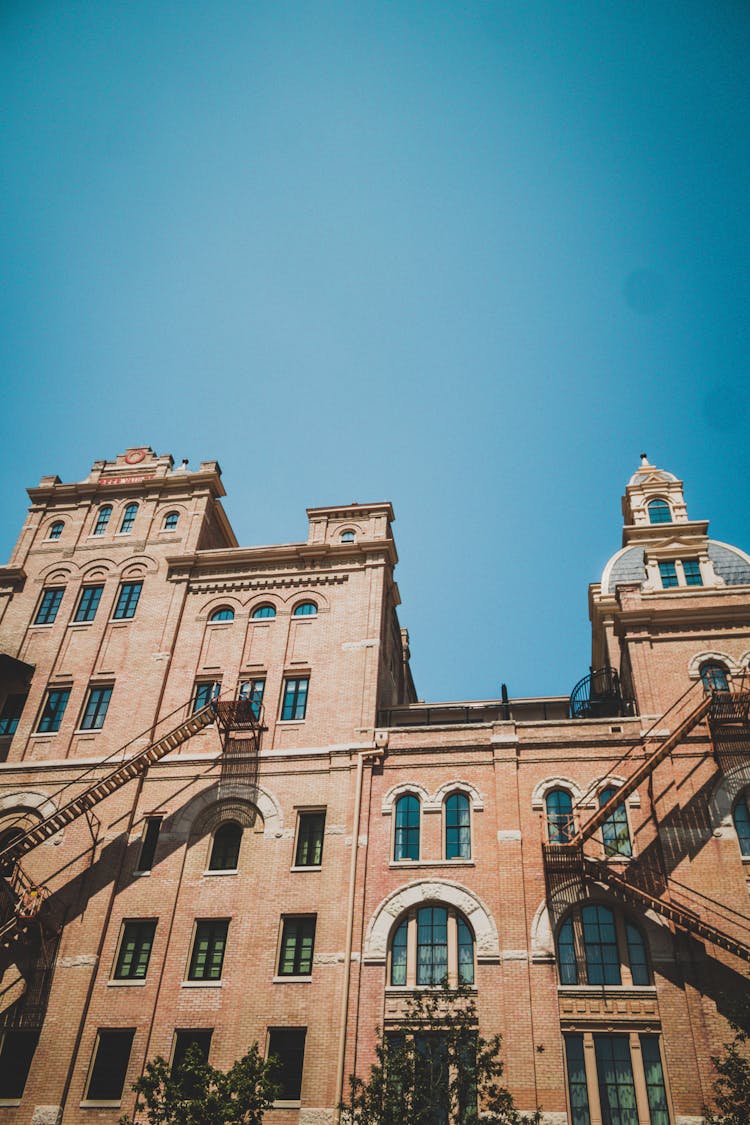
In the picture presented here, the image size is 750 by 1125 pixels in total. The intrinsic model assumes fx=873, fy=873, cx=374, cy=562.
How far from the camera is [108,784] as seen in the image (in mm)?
29156

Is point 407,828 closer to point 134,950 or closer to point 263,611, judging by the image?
point 134,950

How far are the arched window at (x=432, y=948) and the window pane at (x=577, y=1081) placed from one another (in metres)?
3.05

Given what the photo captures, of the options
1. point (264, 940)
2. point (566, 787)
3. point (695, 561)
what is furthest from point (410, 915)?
point (695, 561)

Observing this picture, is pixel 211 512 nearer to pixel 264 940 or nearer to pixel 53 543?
pixel 53 543

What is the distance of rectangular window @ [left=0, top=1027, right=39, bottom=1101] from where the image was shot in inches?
991

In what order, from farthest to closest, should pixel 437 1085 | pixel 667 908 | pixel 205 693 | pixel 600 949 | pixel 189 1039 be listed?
pixel 205 693
pixel 189 1039
pixel 600 949
pixel 667 908
pixel 437 1085

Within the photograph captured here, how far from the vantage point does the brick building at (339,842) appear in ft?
78.1

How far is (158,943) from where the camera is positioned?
2681cm

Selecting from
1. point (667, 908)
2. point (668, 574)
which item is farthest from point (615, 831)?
point (668, 574)

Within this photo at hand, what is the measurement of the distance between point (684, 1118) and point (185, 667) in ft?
70.0

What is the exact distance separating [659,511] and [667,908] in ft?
75.5

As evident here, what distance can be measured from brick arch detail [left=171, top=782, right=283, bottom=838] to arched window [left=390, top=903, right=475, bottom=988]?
5.38m

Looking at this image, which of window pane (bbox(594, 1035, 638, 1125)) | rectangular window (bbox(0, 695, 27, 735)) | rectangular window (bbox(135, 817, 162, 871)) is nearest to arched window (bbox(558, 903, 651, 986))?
window pane (bbox(594, 1035, 638, 1125))

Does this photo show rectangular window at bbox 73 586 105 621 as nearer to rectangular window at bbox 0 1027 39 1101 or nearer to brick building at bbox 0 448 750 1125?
brick building at bbox 0 448 750 1125
